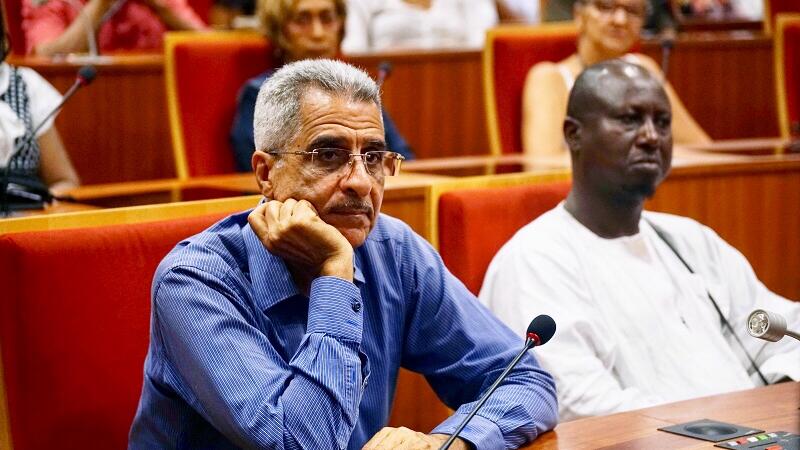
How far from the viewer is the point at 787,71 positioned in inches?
148

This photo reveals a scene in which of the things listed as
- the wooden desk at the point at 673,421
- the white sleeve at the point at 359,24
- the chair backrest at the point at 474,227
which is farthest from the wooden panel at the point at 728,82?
the wooden desk at the point at 673,421

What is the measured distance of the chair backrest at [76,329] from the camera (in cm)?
156

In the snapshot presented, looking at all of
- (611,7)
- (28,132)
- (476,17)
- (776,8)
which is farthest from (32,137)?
(776,8)

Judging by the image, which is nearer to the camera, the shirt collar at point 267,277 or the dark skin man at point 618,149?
the shirt collar at point 267,277

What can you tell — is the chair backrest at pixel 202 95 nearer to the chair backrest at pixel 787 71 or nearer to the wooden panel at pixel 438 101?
the wooden panel at pixel 438 101

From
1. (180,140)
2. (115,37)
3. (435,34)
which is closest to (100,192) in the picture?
(180,140)

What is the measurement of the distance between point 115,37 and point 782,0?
2488mm

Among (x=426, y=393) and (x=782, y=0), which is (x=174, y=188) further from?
(x=782, y=0)

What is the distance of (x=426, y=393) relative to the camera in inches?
88.5

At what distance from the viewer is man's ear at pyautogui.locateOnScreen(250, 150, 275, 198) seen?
4.86ft

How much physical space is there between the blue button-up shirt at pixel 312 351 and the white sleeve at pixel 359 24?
2376 millimetres

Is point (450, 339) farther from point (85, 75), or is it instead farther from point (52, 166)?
point (52, 166)

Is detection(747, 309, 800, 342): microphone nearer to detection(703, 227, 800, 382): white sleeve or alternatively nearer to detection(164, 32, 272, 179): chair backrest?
detection(703, 227, 800, 382): white sleeve

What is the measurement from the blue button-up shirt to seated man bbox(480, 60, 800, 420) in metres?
0.31
